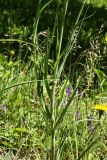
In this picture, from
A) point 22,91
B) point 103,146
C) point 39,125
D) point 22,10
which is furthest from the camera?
point 22,10

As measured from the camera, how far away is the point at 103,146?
300 cm

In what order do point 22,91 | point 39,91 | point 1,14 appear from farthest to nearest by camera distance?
point 1,14 → point 22,91 → point 39,91

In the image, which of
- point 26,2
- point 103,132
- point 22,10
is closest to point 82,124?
point 103,132

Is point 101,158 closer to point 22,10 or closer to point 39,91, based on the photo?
point 39,91

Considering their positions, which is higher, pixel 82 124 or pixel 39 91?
pixel 39 91

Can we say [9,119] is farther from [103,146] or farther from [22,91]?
[103,146]

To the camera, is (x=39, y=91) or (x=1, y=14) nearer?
(x=39, y=91)

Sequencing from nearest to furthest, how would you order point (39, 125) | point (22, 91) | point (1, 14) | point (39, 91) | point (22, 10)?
point (39, 91) < point (39, 125) < point (22, 91) < point (1, 14) < point (22, 10)

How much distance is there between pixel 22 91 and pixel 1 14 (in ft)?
9.72

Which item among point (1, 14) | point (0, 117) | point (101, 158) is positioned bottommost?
→ point (101, 158)

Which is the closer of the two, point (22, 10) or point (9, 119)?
point (9, 119)

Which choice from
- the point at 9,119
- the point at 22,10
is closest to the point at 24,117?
the point at 9,119

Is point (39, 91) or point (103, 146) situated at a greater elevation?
point (39, 91)

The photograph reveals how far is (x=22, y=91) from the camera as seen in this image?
3.64 m
